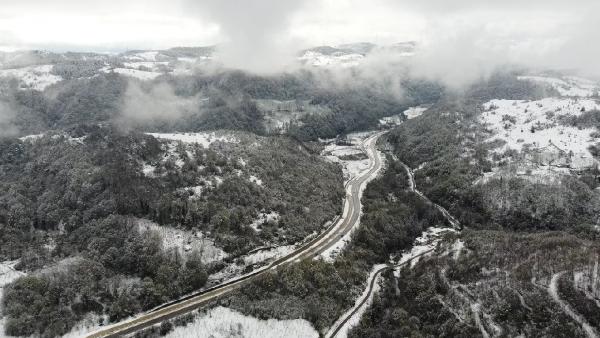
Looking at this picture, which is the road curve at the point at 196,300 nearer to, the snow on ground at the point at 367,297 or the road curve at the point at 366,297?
the snow on ground at the point at 367,297

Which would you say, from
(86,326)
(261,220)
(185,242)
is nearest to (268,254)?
(261,220)

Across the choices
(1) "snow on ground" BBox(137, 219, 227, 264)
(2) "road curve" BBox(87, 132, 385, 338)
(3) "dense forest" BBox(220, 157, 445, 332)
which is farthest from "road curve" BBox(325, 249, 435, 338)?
(1) "snow on ground" BBox(137, 219, 227, 264)

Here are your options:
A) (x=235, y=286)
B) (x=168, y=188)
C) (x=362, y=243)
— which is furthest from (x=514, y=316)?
(x=168, y=188)

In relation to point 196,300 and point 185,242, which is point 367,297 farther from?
point 185,242

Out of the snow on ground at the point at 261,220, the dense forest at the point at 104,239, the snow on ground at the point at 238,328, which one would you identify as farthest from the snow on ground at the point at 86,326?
the snow on ground at the point at 261,220

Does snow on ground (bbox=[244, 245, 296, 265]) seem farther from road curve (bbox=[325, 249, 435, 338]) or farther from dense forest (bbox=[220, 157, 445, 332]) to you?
road curve (bbox=[325, 249, 435, 338])

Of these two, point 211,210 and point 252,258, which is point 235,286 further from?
point 211,210
